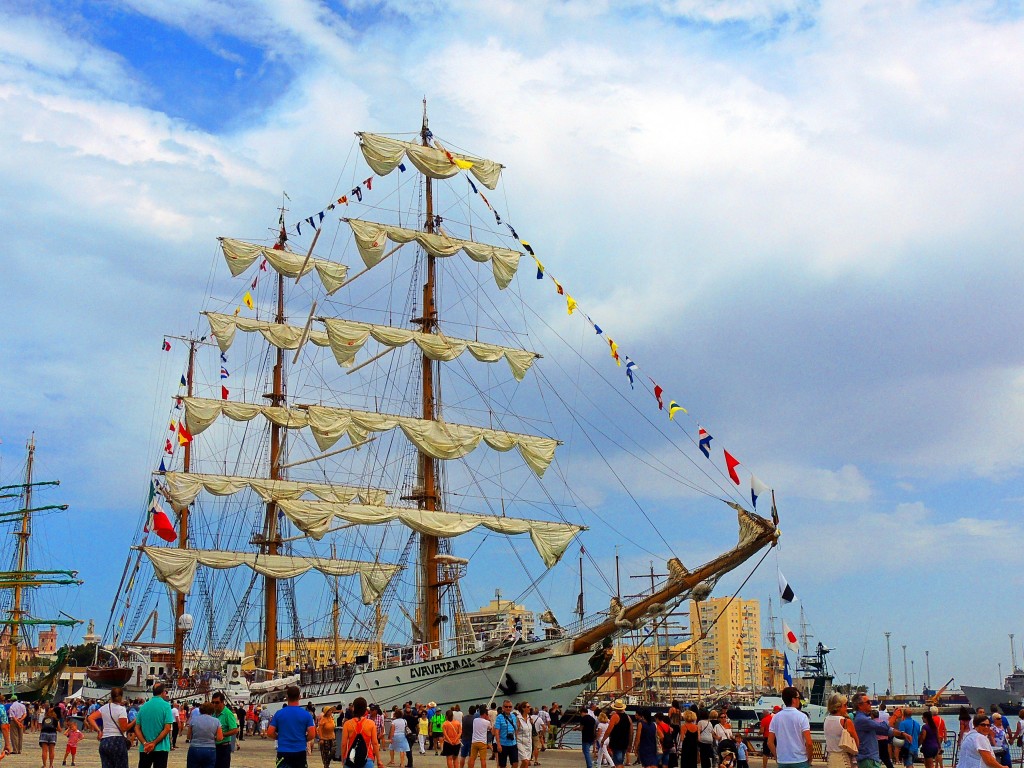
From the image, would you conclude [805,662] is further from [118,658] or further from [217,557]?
[118,658]

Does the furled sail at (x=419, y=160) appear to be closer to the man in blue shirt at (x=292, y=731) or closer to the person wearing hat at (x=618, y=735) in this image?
the person wearing hat at (x=618, y=735)

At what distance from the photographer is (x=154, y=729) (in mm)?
12727

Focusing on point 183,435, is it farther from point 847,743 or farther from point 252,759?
point 847,743

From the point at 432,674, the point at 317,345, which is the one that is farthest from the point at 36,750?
the point at 317,345

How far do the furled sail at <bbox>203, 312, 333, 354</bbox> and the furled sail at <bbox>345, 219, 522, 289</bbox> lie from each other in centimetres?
1139

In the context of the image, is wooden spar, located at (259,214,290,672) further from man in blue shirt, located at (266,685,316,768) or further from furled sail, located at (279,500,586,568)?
man in blue shirt, located at (266,685,316,768)

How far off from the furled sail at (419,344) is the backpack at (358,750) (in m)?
34.3

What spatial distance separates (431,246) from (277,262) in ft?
45.1

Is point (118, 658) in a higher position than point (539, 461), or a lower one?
lower

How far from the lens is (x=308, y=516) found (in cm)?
5028

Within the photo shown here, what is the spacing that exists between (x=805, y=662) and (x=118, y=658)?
1450 inches

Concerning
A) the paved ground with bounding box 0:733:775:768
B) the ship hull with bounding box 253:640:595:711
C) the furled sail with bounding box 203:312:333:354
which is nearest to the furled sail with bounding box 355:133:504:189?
the furled sail with bounding box 203:312:333:354

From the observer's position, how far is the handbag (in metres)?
10.9

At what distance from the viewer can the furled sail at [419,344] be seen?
47.0 m
